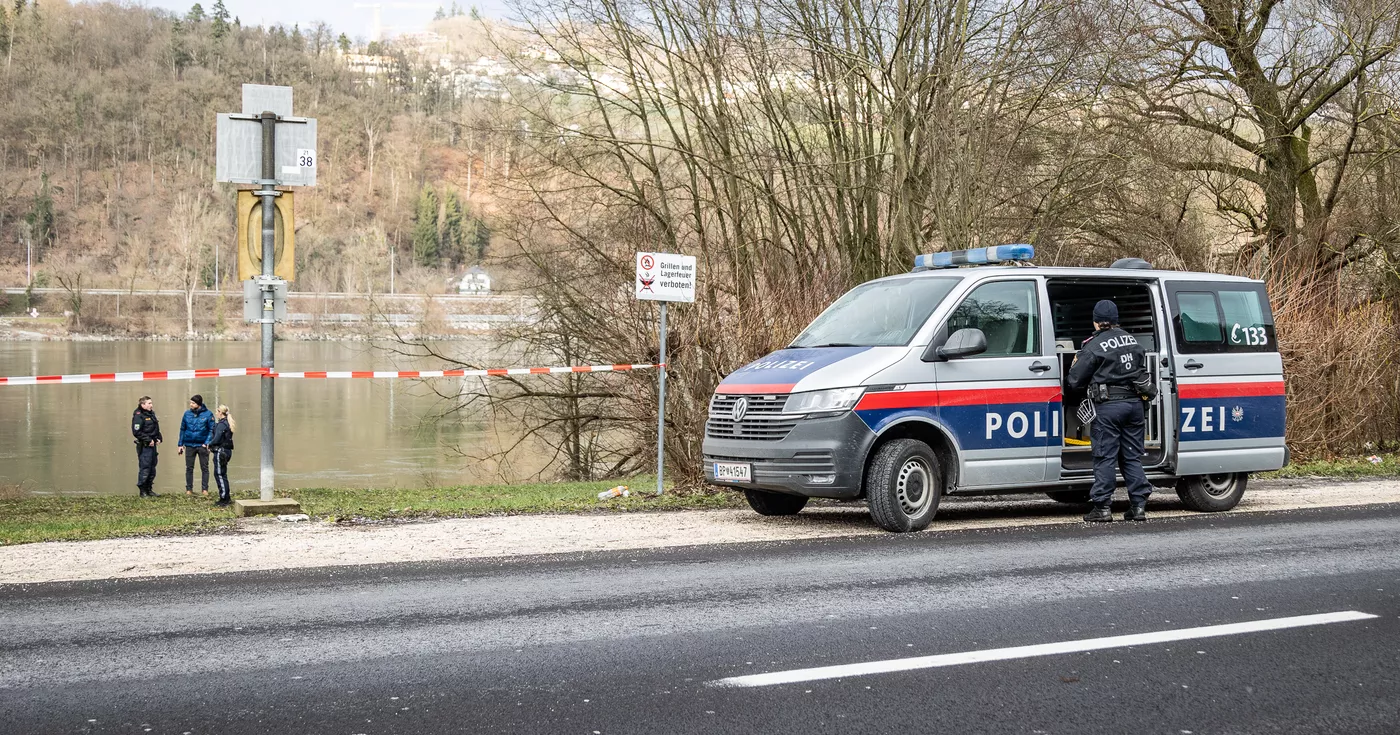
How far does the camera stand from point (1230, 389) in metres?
11.2

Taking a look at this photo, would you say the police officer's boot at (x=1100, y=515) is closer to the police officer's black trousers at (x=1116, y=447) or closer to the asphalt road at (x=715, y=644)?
the police officer's black trousers at (x=1116, y=447)

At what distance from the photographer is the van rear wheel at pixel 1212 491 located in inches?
447

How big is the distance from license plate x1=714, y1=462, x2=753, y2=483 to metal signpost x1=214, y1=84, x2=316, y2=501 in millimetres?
4594

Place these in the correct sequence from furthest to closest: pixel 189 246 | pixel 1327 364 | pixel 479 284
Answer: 1. pixel 189 246
2. pixel 479 284
3. pixel 1327 364

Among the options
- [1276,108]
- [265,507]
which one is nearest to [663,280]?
[265,507]

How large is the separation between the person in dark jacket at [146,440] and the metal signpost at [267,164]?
48.7 ft

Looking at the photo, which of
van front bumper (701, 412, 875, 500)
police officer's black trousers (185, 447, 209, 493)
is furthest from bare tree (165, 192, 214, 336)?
van front bumper (701, 412, 875, 500)

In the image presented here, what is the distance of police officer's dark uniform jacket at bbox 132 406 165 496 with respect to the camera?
25.3 m

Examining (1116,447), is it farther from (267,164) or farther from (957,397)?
(267,164)

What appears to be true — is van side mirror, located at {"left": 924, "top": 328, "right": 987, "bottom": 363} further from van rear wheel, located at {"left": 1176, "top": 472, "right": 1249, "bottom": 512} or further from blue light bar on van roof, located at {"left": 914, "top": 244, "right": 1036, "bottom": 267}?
van rear wheel, located at {"left": 1176, "top": 472, "right": 1249, "bottom": 512}

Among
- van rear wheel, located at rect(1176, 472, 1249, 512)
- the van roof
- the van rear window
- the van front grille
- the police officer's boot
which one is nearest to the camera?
the van front grille

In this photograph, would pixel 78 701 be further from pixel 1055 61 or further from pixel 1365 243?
pixel 1365 243

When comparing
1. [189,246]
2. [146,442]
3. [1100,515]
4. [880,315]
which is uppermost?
[189,246]

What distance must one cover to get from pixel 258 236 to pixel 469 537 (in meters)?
4.31
